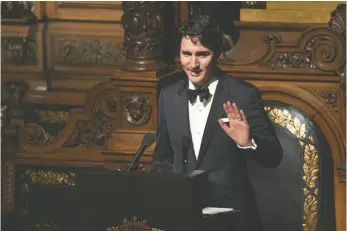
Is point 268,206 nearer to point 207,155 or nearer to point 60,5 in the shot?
point 207,155

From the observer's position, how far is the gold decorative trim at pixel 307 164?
5.71 metres

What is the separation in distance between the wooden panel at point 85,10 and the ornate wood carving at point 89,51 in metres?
0.13

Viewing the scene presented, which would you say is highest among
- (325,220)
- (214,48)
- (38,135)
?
(214,48)

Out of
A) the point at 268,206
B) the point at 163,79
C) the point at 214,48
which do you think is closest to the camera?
the point at 214,48

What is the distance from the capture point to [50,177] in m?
6.37

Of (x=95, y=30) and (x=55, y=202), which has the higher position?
(x=95, y=30)

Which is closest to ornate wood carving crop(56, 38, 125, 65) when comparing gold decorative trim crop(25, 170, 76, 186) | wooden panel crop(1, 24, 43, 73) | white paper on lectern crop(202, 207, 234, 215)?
wooden panel crop(1, 24, 43, 73)

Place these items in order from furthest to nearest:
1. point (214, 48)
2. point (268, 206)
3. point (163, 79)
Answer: point (163, 79)
point (268, 206)
point (214, 48)

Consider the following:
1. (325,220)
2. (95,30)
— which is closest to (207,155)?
(325,220)

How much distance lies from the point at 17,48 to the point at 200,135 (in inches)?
73.9

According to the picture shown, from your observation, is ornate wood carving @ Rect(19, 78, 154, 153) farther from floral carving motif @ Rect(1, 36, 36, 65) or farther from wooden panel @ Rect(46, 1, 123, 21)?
wooden panel @ Rect(46, 1, 123, 21)

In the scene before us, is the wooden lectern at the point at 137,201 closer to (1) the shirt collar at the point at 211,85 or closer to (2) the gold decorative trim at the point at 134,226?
(2) the gold decorative trim at the point at 134,226

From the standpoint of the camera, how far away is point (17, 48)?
661cm

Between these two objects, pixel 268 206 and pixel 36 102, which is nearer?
pixel 268 206
